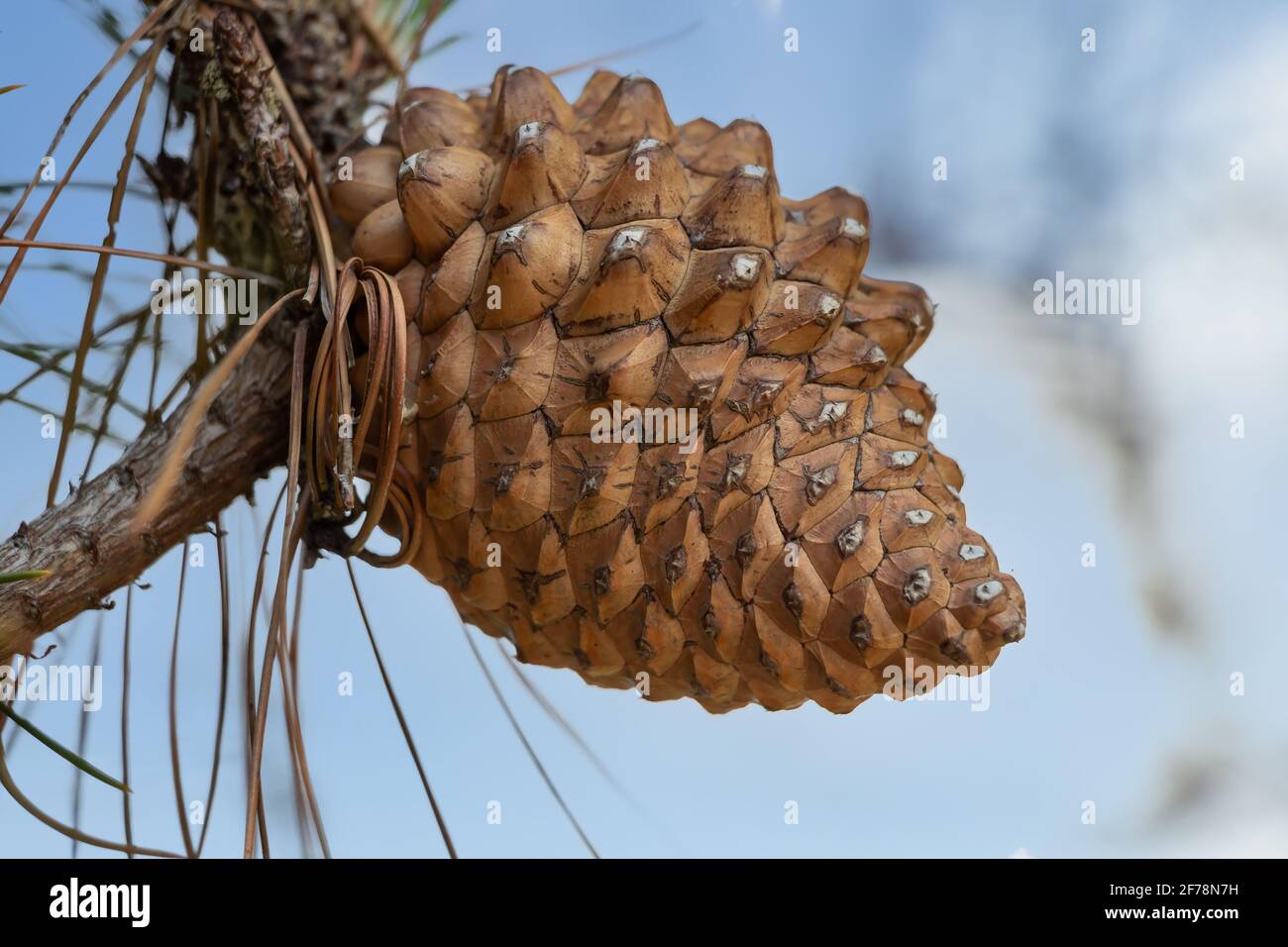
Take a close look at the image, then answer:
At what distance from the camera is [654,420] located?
0.40m

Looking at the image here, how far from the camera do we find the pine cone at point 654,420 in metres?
0.40

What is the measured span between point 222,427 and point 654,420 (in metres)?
0.19

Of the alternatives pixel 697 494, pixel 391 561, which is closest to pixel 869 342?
pixel 697 494

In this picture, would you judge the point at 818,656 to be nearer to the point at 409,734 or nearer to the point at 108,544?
the point at 409,734

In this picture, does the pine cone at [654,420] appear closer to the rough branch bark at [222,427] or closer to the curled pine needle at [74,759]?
the rough branch bark at [222,427]

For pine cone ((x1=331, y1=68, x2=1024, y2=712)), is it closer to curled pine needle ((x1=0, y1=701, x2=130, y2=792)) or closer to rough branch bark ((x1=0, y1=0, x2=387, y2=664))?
rough branch bark ((x1=0, y1=0, x2=387, y2=664))

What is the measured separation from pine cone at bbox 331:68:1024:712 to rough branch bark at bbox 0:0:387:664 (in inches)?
1.7

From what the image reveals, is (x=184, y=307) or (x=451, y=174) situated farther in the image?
(x=184, y=307)

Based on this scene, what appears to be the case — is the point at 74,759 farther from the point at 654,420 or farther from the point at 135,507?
the point at 654,420

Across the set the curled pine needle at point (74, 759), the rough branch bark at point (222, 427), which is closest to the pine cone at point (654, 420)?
the rough branch bark at point (222, 427)

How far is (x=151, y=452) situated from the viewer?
1.45ft

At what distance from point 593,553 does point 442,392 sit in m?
0.08

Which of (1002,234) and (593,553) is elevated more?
(1002,234)

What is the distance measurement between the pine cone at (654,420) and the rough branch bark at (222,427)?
0.04m
